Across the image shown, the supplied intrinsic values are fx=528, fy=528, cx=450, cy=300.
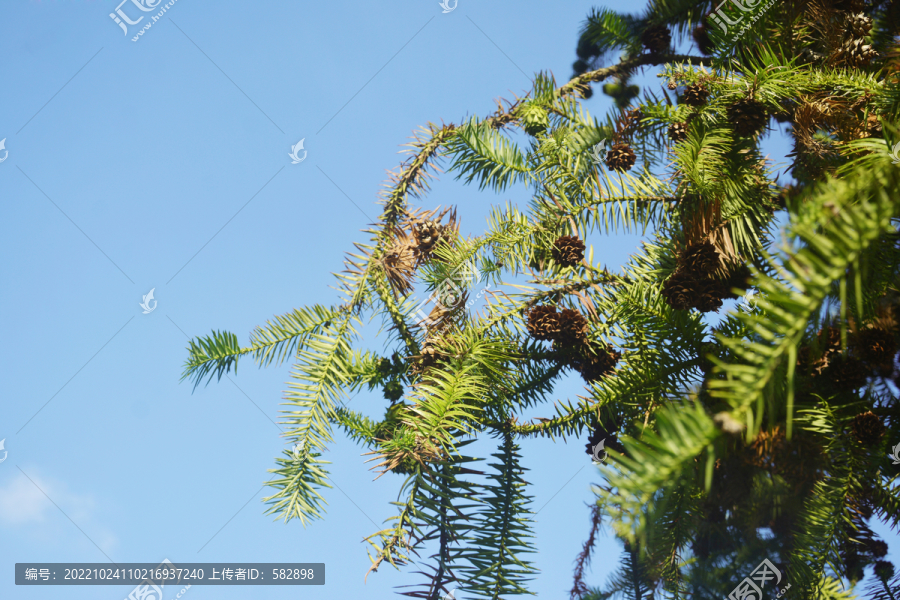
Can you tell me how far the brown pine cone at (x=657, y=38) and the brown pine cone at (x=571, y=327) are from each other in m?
0.78

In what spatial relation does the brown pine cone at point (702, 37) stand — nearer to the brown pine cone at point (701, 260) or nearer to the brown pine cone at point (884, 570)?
the brown pine cone at point (701, 260)

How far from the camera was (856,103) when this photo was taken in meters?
0.83

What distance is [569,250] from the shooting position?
3.18 feet

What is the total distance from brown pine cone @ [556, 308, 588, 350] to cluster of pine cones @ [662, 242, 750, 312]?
15 centimetres

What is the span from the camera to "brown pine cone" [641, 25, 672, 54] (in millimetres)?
1273

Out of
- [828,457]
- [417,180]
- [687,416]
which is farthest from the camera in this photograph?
[417,180]

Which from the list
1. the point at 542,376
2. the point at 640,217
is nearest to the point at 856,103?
the point at 640,217

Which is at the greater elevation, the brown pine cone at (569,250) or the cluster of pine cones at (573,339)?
the brown pine cone at (569,250)

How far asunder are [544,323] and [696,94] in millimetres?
532

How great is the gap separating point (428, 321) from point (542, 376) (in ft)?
0.80

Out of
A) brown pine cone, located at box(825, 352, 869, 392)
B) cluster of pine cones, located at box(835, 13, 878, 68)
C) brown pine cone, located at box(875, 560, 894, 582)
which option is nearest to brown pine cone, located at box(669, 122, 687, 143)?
cluster of pine cones, located at box(835, 13, 878, 68)

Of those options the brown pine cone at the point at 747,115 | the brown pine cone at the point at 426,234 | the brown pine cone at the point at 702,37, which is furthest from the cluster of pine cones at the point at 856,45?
the brown pine cone at the point at 426,234

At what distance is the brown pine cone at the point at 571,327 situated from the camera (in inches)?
35.2

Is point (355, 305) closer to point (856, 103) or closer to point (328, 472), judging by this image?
point (328, 472)
